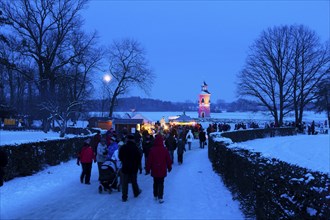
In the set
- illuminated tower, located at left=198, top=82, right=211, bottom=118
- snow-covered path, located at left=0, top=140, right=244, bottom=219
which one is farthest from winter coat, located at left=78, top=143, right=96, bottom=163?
illuminated tower, located at left=198, top=82, right=211, bottom=118

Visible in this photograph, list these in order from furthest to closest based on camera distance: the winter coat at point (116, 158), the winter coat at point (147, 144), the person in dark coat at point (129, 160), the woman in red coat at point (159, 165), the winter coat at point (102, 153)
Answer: the winter coat at point (147, 144) < the winter coat at point (102, 153) < the winter coat at point (116, 158) < the person in dark coat at point (129, 160) < the woman in red coat at point (159, 165)

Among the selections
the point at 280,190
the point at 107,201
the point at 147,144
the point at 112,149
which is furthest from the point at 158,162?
the point at 147,144

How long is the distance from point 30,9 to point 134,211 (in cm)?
3613

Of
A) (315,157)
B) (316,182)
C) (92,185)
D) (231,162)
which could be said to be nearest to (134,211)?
(231,162)

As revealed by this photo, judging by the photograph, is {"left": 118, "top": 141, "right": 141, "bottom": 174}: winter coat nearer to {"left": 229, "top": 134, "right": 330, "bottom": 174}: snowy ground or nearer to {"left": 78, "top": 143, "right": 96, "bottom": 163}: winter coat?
{"left": 78, "top": 143, "right": 96, "bottom": 163}: winter coat

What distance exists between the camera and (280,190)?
606cm

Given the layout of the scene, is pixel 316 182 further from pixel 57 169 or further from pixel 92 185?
pixel 57 169

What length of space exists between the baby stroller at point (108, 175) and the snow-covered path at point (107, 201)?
0.97ft

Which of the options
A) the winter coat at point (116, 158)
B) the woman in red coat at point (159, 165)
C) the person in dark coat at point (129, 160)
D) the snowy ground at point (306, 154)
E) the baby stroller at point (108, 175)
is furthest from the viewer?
the snowy ground at point (306, 154)

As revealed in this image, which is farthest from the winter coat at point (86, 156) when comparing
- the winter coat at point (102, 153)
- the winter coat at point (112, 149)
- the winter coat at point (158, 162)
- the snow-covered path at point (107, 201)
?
the winter coat at point (158, 162)

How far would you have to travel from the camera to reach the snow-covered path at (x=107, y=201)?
31.4 feet

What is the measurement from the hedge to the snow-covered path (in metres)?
0.77

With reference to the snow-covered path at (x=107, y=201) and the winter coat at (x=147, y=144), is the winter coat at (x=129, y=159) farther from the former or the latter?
the winter coat at (x=147, y=144)

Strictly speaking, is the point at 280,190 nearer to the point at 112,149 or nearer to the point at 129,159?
the point at 129,159
